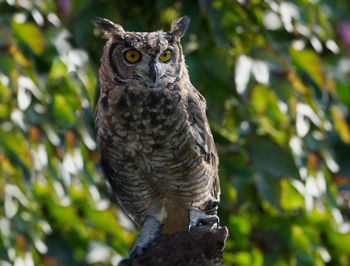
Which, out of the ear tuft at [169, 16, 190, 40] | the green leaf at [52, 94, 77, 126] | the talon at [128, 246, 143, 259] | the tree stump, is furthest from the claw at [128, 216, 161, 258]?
the green leaf at [52, 94, 77, 126]

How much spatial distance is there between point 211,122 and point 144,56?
127cm

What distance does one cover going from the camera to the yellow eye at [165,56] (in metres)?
2.11

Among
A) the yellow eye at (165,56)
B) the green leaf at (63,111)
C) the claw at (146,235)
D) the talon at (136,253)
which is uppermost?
the yellow eye at (165,56)

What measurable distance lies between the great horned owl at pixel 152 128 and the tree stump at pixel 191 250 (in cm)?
13

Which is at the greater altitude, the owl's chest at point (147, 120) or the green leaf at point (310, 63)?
the owl's chest at point (147, 120)

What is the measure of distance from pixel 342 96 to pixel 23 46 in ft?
8.10

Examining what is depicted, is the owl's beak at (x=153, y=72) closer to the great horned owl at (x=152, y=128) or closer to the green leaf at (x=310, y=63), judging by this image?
the great horned owl at (x=152, y=128)

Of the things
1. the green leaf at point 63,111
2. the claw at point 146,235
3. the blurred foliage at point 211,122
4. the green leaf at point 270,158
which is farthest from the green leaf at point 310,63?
the claw at point 146,235

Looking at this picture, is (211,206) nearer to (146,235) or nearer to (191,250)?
(146,235)

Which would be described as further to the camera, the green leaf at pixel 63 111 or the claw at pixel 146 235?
the green leaf at pixel 63 111

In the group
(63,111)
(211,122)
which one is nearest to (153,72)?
(211,122)

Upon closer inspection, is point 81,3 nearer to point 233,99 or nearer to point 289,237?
point 233,99

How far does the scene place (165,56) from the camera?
212 centimetres

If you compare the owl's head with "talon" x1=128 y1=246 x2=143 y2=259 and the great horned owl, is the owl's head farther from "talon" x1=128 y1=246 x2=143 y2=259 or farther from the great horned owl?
"talon" x1=128 y1=246 x2=143 y2=259
